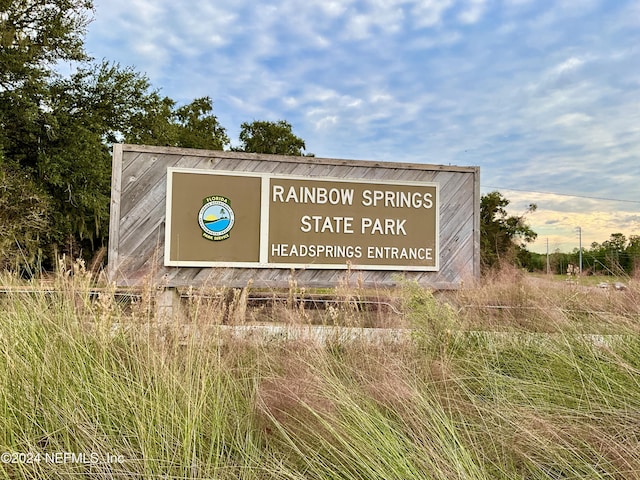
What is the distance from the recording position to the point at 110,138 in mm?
16188

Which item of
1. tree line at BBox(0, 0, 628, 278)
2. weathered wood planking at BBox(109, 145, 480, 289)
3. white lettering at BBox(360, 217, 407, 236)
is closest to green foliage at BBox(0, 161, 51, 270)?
tree line at BBox(0, 0, 628, 278)

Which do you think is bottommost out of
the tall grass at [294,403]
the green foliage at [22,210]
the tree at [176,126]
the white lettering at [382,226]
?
the tall grass at [294,403]

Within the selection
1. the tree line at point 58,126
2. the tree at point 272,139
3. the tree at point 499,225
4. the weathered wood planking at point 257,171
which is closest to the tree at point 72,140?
the tree line at point 58,126

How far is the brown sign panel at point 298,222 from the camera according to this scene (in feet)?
17.9

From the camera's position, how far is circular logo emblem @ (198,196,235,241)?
545 centimetres

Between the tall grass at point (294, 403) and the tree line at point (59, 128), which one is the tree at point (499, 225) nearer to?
the tree line at point (59, 128)

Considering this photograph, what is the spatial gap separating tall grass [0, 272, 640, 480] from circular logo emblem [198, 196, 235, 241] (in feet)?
7.59

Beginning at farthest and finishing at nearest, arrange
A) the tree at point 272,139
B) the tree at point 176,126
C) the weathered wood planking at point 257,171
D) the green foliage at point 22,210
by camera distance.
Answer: the tree at point 272,139 → the tree at point 176,126 → the green foliage at point 22,210 → the weathered wood planking at point 257,171

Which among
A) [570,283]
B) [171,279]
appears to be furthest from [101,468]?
[570,283]

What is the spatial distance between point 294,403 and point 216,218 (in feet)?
11.8

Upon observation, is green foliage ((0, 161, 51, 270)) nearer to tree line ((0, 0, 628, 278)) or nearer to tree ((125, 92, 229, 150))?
tree line ((0, 0, 628, 278))

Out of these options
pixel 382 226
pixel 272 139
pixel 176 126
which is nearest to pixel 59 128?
pixel 176 126

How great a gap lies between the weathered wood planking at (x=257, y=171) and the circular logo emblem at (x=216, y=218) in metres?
0.41

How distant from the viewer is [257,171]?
222 inches
